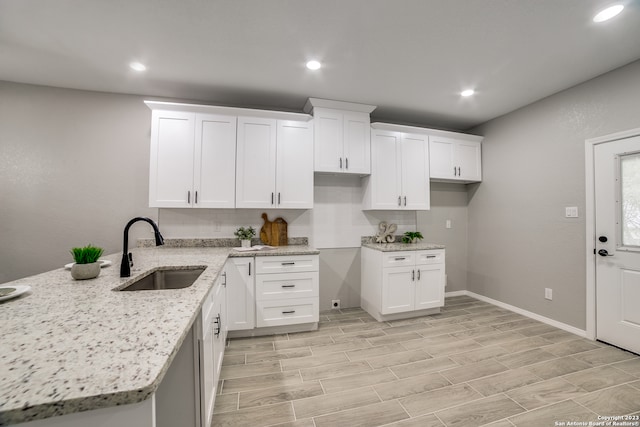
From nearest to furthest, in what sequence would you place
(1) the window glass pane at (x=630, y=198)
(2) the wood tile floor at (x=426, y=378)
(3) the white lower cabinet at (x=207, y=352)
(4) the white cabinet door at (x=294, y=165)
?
(3) the white lower cabinet at (x=207, y=352)
(2) the wood tile floor at (x=426, y=378)
(1) the window glass pane at (x=630, y=198)
(4) the white cabinet door at (x=294, y=165)

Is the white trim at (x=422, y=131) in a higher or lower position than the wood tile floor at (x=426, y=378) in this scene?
higher

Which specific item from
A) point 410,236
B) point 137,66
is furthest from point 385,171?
point 137,66

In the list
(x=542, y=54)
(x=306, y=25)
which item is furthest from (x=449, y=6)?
(x=542, y=54)

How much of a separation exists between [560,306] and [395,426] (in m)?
2.64

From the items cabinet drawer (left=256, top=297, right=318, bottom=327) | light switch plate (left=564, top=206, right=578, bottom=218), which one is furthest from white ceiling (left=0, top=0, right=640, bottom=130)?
cabinet drawer (left=256, top=297, right=318, bottom=327)

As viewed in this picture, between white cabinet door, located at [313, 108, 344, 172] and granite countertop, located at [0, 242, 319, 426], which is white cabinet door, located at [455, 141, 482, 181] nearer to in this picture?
white cabinet door, located at [313, 108, 344, 172]

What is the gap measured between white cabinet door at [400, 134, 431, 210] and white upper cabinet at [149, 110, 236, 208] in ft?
7.34

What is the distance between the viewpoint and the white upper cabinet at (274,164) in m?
2.88

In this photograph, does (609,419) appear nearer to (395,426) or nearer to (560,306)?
(395,426)

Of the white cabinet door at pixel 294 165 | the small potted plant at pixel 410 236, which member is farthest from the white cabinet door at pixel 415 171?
the white cabinet door at pixel 294 165

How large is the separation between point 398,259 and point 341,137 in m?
1.68

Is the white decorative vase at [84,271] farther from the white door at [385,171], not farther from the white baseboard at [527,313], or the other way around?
the white baseboard at [527,313]

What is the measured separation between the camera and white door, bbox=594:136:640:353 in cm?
231

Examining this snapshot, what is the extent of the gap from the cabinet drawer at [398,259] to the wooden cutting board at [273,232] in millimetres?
1295
